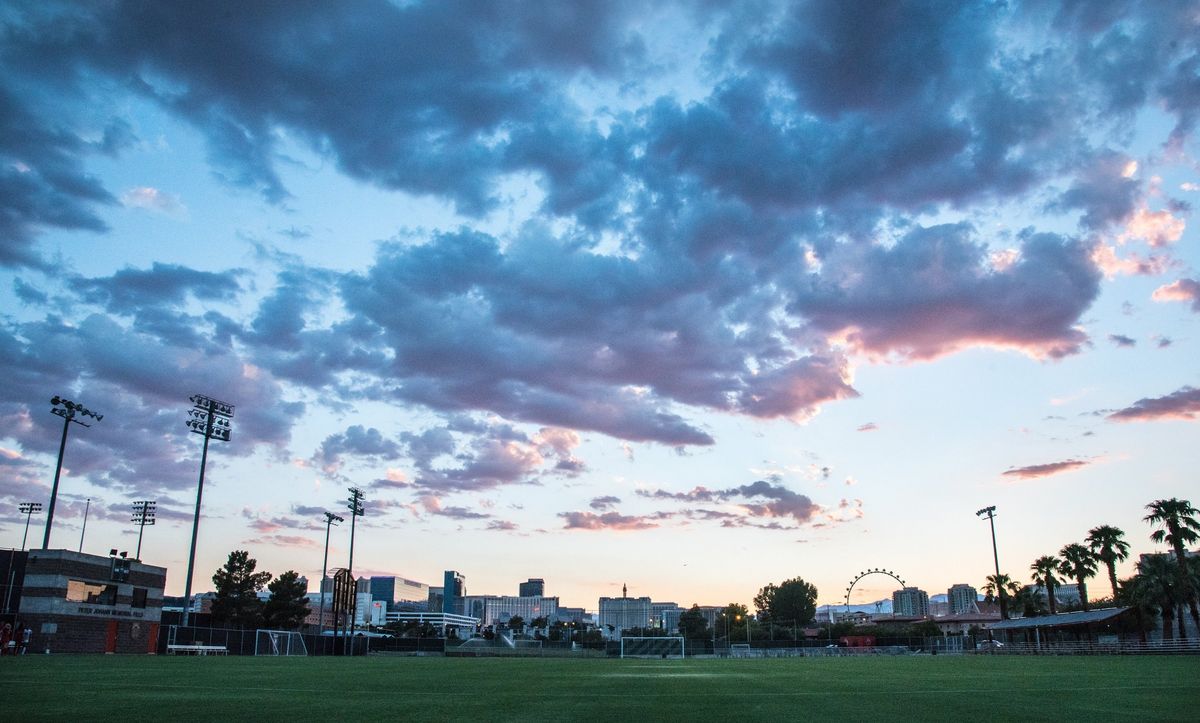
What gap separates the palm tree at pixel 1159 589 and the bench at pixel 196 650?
2743 inches

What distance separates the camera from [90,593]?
57.3 metres

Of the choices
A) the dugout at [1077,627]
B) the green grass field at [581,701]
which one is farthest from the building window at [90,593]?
the dugout at [1077,627]

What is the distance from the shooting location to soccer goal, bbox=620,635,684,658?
74.8 meters

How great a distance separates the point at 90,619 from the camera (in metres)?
56.1

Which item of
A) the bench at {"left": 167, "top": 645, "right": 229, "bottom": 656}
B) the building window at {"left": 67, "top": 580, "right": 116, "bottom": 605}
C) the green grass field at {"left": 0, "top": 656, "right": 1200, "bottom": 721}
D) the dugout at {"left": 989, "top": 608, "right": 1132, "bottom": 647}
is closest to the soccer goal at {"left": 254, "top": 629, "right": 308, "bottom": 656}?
the bench at {"left": 167, "top": 645, "right": 229, "bottom": 656}

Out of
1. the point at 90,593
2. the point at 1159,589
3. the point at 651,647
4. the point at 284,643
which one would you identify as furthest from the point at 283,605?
the point at 1159,589

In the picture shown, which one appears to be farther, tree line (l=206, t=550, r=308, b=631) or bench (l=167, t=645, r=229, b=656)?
tree line (l=206, t=550, r=308, b=631)

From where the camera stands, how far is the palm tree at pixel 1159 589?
6147 cm

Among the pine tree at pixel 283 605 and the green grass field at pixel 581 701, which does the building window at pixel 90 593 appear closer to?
the pine tree at pixel 283 605

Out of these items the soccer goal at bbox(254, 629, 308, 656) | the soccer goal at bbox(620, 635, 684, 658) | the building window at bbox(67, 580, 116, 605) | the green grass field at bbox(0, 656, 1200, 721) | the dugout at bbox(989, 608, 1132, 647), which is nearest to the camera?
the green grass field at bbox(0, 656, 1200, 721)

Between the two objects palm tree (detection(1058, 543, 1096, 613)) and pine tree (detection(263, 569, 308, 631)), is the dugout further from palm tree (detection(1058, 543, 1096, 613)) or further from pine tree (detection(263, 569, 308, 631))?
pine tree (detection(263, 569, 308, 631))

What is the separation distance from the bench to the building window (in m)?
5.98

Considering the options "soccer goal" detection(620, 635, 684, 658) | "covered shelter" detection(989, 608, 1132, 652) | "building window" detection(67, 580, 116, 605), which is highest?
"building window" detection(67, 580, 116, 605)

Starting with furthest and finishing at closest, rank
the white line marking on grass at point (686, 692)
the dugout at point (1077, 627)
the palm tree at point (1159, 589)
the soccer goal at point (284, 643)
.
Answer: the soccer goal at point (284, 643), the dugout at point (1077, 627), the palm tree at point (1159, 589), the white line marking on grass at point (686, 692)
